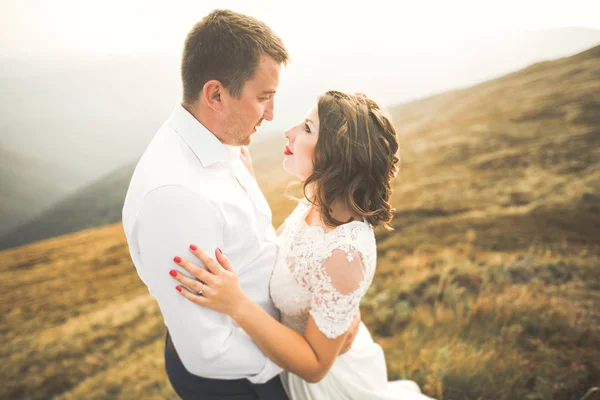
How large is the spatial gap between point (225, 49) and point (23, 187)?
8.18 metres

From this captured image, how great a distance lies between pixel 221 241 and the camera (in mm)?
1644

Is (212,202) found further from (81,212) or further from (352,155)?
(81,212)

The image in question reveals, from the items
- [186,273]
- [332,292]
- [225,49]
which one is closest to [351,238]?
[332,292]

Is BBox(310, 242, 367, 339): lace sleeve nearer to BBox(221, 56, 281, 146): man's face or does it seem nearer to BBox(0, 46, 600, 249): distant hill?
BBox(221, 56, 281, 146): man's face

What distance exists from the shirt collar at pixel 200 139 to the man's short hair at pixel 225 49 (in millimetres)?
147

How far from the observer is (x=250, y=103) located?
6.40ft

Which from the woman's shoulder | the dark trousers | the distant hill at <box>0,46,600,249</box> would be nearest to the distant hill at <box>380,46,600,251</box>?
the distant hill at <box>0,46,600,249</box>

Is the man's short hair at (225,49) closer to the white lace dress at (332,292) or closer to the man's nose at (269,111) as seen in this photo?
the man's nose at (269,111)

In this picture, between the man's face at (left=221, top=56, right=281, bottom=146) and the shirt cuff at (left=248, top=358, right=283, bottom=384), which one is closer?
the shirt cuff at (left=248, top=358, right=283, bottom=384)

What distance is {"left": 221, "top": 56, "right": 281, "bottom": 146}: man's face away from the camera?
6.26 ft

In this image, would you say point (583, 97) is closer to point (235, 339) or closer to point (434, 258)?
point (434, 258)

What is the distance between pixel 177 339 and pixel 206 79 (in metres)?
1.39

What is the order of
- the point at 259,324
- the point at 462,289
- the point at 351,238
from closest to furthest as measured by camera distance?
the point at 259,324 < the point at 351,238 < the point at 462,289

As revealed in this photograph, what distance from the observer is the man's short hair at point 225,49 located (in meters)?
1.83
